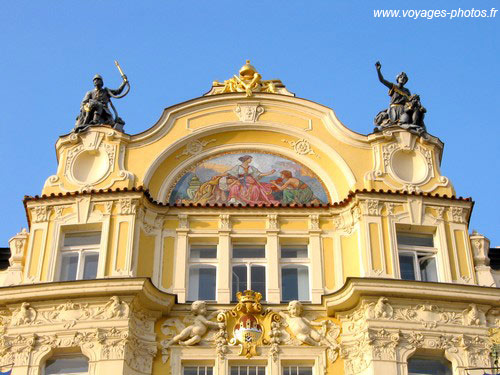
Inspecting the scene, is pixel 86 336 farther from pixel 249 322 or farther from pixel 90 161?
pixel 90 161

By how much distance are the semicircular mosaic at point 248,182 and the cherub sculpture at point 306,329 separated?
3.53m

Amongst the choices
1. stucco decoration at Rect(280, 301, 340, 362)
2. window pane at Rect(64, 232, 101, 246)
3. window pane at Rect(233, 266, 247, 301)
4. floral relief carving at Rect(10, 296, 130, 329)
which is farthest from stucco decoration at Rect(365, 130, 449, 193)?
floral relief carving at Rect(10, 296, 130, 329)

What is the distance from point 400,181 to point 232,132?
16.3 feet

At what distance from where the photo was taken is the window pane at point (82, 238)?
1009 inches

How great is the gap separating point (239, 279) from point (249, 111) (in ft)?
17.6

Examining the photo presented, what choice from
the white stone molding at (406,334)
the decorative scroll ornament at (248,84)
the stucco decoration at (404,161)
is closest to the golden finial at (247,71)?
the decorative scroll ornament at (248,84)

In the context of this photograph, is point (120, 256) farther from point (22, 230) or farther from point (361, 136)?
point (361, 136)

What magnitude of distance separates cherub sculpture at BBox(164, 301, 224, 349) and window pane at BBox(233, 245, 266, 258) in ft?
7.08

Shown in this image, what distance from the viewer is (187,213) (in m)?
26.0

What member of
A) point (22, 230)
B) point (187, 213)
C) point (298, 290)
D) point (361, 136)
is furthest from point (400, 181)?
point (22, 230)

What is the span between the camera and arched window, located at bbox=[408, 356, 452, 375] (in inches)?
918

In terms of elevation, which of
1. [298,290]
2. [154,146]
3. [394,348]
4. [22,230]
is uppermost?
[154,146]

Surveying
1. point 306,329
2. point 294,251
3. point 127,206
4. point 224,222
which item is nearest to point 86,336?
point 127,206

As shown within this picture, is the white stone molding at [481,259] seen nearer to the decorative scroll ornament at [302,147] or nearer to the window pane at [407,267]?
the window pane at [407,267]
